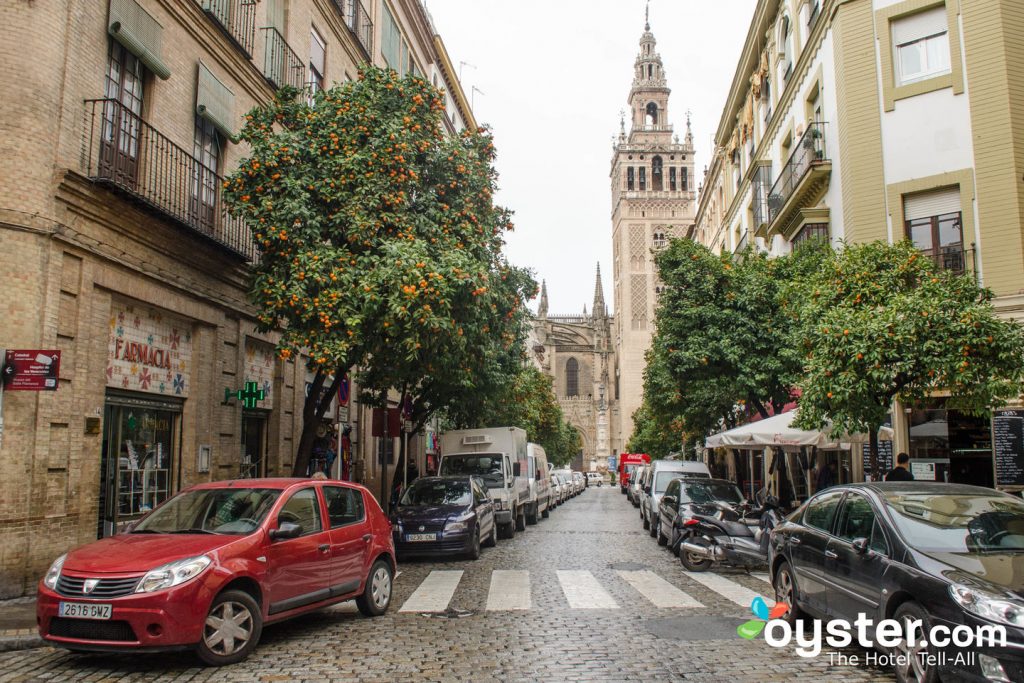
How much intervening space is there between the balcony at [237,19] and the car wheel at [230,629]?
1182cm

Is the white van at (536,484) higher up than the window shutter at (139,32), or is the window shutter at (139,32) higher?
the window shutter at (139,32)

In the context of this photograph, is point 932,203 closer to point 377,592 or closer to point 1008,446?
point 1008,446

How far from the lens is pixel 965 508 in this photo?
650cm

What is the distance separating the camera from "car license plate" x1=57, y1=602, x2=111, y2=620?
6.12 m

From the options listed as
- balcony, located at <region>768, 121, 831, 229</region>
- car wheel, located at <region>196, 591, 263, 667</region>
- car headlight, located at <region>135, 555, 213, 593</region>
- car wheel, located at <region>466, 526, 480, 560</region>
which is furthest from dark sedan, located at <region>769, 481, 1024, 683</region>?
balcony, located at <region>768, 121, 831, 229</region>

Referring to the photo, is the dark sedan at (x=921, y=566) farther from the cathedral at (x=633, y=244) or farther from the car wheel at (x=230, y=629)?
the cathedral at (x=633, y=244)

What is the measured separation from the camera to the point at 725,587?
10867 millimetres

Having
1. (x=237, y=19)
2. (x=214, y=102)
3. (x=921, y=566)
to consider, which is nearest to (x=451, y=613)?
(x=921, y=566)

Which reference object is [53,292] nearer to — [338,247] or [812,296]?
[338,247]

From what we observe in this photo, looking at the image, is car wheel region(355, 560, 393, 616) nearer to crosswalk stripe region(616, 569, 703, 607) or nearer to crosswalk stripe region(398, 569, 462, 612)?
crosswalk stripe region(398, 569, 462, 612)

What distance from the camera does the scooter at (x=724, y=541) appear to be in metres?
12.2

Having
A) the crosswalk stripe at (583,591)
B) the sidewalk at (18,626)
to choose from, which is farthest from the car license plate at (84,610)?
the crosswalk stripe at (583,591)

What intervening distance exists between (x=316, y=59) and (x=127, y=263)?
10444 mm

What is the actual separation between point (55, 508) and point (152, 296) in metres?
3.78
